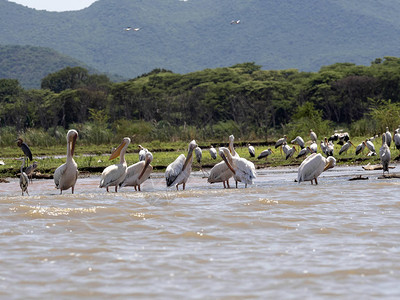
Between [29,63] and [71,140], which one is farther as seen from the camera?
[29,63]

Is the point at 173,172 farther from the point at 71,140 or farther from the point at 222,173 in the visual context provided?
the point at 71,140

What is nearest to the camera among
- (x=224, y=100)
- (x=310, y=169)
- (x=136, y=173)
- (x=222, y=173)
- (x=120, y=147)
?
(x=136, y=173)

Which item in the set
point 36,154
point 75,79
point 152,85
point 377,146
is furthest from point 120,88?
point 377,146

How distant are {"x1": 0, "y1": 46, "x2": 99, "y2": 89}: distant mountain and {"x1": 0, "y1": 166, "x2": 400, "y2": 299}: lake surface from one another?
166 m

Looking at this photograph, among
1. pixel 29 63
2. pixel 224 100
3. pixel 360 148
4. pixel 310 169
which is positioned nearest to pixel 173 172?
pixel 310 169

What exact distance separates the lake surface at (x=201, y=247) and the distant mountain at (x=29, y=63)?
166487 millimetres

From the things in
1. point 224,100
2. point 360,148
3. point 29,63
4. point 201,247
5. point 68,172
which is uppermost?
point 29,63

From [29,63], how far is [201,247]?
184 metres

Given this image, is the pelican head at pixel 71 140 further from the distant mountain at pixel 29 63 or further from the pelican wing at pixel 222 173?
the distant mountain at pixel 29 63

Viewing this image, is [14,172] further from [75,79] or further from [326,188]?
[75,79]

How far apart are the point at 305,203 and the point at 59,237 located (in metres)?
3.95

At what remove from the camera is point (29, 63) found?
18250cm

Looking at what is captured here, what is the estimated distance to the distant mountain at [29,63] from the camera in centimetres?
17550

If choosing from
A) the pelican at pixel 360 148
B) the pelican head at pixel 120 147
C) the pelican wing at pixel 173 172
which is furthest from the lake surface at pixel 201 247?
the pelican at pixel 360 148
